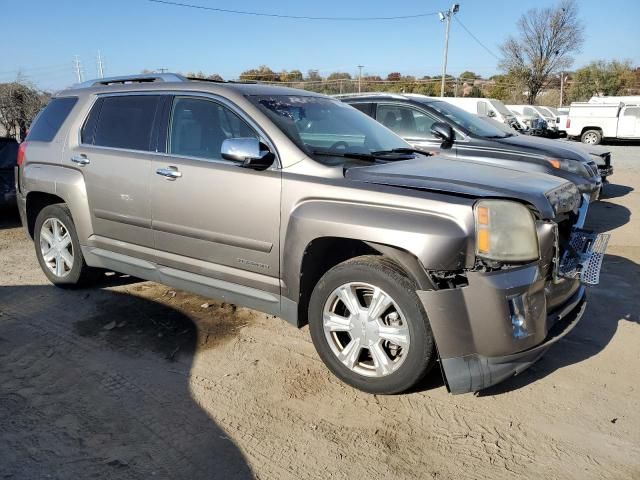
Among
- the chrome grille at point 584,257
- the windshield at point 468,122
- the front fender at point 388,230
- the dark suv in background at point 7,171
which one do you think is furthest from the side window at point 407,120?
the dark suv in background at point 7,171

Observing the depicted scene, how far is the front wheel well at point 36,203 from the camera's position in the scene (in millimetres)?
5145

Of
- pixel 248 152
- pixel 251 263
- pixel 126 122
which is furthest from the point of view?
pixel 126 122

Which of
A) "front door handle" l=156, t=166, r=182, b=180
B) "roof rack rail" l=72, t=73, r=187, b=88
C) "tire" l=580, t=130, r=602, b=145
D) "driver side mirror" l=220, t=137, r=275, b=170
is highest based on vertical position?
"roof rack rail" l=72, t=73, r=187, b=88

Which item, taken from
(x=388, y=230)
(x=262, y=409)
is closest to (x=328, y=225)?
(x=388, y=230)

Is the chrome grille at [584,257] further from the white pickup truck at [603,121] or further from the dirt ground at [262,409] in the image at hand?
the white pickup truck at [603,121]

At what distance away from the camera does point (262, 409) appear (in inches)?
123

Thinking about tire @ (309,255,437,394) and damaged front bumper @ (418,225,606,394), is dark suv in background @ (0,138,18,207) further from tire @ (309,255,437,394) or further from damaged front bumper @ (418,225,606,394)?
damaged front bumper @ (418,225,606,394)

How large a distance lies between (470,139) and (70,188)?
508cm

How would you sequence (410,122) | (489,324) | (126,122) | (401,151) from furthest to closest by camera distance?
(410,122)
(126,122)
(401,151)
(489,324)

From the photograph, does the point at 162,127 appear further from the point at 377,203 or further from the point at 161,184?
the point at 377,203

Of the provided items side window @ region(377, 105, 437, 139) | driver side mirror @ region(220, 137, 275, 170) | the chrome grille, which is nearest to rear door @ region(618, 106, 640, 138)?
side window @ region(377, 105, 437, 139)

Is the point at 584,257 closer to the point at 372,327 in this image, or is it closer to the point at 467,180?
the point at 467,180

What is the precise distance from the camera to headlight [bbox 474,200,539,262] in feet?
9.25

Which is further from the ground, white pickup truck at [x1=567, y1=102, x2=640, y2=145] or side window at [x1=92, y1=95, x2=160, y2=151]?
side window at [x1=92, y1=95, x2=160, y2=151]
